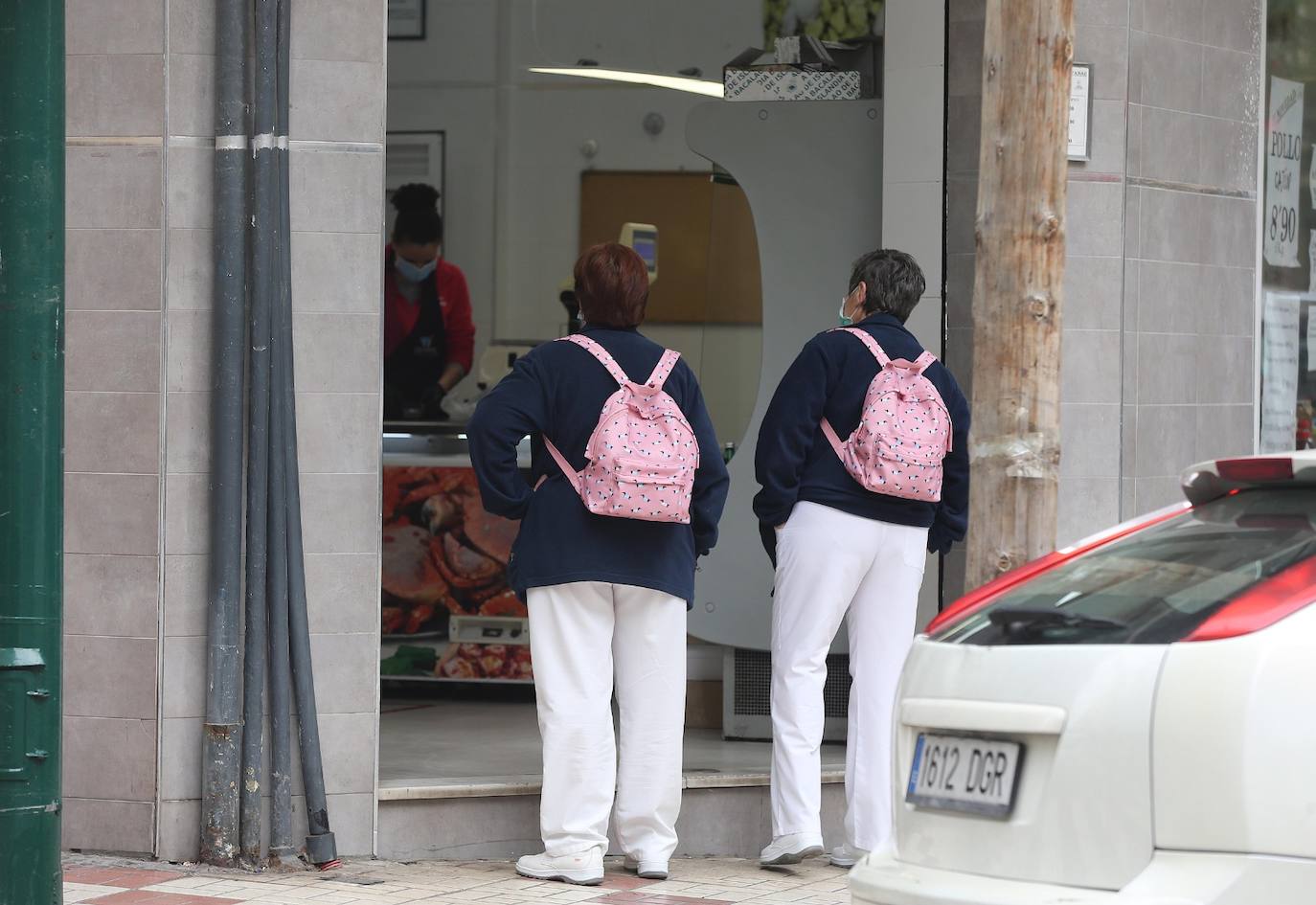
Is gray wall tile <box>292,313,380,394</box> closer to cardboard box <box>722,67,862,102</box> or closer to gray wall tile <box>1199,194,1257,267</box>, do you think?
cardboard box <box>722,67,862,102</box>

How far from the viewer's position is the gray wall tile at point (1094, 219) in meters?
7.14

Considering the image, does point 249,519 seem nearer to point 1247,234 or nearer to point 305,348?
point 305,348

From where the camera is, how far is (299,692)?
6.05 m

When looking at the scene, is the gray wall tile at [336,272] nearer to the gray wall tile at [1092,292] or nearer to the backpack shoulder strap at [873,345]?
the backpack shoulder strap at [873,345]

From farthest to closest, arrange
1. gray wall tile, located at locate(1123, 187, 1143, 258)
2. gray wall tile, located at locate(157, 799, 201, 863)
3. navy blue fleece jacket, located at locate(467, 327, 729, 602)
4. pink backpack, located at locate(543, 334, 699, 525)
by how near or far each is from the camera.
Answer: gray wall tile, located at locate(1123, 187, 1143, 258)
gray wall tile, located at locate(157, 799, 201, 863)
navy blue fleece jacket, located at locate(467, 327, 729, 602)
pink backpack, located at locate(543, 334, 699, 525)

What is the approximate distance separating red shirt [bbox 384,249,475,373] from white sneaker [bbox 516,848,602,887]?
4591 millimetres

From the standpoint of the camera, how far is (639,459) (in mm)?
5719

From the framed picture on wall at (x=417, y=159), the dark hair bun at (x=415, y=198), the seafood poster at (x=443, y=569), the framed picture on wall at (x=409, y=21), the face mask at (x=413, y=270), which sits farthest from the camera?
the framed picture on wall at (x=417, y=159)

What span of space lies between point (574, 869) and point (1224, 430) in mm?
3419

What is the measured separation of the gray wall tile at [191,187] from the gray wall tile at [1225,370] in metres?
3.88

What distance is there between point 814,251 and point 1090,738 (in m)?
4.57

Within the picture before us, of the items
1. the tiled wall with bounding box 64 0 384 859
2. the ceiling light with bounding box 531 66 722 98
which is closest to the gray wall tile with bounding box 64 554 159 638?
the tiled wall with bounding box 64 0 384 859

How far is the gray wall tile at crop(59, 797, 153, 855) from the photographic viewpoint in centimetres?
605

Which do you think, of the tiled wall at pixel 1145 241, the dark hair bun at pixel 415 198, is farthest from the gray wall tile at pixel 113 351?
the dark hair bun at pixel 415 198
